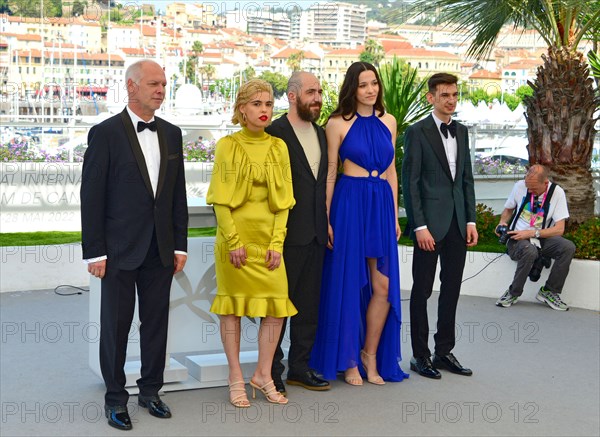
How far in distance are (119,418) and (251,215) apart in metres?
1.27

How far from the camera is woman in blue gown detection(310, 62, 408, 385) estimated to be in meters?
5.40

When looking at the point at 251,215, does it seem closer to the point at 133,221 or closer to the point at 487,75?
the point at 133,221

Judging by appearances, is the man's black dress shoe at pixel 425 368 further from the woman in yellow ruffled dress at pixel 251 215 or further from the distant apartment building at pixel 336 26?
the distant apartment building at pixel 336 26

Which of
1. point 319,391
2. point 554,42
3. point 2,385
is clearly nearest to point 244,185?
point 319,391

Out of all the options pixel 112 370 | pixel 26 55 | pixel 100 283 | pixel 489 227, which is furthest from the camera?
pixel 26 55

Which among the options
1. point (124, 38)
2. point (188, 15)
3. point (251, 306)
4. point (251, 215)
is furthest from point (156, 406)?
point (188, 15)

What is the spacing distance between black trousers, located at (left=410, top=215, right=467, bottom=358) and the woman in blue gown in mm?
317

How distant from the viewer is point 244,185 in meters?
4.93

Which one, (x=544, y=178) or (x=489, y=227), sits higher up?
(x=544, y=178)

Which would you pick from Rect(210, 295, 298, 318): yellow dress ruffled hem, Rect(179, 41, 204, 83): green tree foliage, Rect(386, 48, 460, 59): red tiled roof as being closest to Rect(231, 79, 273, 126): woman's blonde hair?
Rect(210, 295, 298, 318): yellow dress ruffled hem

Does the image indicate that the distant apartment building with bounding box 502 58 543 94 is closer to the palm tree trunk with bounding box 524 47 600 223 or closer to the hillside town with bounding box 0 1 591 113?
the hillside town with bounding box 0 1 591 113

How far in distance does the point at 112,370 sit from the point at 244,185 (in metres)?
1.19

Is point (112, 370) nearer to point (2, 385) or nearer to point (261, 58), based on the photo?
point (2, 385)

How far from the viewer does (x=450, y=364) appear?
5.95m
